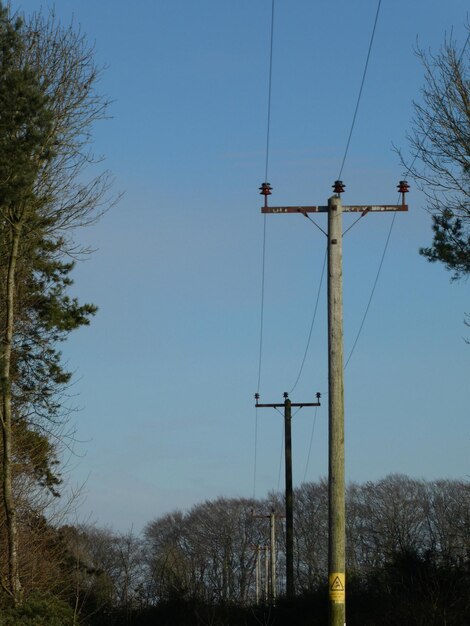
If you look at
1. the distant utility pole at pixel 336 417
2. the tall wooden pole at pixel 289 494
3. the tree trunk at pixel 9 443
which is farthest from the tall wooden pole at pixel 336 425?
the tall wooden pole at pixel 289 494

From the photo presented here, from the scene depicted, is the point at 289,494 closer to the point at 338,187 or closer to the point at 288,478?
the point at 288,478

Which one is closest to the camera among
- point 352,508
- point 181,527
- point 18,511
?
point 18,511

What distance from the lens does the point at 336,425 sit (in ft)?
50.1

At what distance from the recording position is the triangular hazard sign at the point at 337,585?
48.5 feet

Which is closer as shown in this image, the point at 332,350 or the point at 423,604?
the point at 332,350

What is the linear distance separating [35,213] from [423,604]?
11.5 m

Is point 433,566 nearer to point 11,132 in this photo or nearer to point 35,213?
point 35,213

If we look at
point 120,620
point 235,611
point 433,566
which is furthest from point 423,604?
point 120,620

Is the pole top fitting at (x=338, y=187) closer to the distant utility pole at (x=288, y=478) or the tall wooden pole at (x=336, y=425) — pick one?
the tall wooden pole at (x=336, y=425)

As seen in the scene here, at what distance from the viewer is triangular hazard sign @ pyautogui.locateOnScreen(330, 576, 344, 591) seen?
14781mm

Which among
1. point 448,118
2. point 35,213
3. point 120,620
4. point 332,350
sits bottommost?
point 120,620

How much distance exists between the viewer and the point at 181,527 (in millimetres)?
76375

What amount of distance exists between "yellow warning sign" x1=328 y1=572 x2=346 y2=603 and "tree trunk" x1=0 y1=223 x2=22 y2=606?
866cm

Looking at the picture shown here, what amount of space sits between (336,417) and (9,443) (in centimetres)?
897
